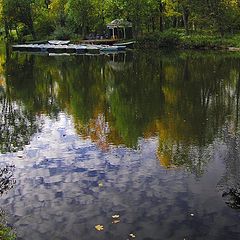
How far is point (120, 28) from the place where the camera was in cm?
7200

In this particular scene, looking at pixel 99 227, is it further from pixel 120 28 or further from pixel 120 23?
pixel 120 28

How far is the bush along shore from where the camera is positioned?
181 ft

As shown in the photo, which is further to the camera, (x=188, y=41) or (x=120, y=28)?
(x=120, y=28)

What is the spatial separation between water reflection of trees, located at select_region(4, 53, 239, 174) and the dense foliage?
2355cm

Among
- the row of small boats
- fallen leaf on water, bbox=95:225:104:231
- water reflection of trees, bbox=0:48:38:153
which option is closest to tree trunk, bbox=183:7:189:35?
the row of small boats

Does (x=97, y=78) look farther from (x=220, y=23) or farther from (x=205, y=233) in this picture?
(x=220, y=23)

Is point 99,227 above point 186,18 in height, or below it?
below

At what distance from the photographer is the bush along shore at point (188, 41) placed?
181ft

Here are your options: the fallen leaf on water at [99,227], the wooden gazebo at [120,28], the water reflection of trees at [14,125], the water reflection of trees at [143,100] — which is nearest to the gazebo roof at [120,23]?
the wooden gazebo at [120,28]

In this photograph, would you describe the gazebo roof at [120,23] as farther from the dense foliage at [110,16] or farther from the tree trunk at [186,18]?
the tree trunk at [186,18]

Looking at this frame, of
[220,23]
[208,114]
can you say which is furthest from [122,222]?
[220,23]

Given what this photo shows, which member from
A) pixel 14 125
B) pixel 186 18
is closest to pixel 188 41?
pixel 186 18

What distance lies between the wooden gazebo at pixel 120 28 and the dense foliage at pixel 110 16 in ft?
4.03

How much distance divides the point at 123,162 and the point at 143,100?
9.71 metres
